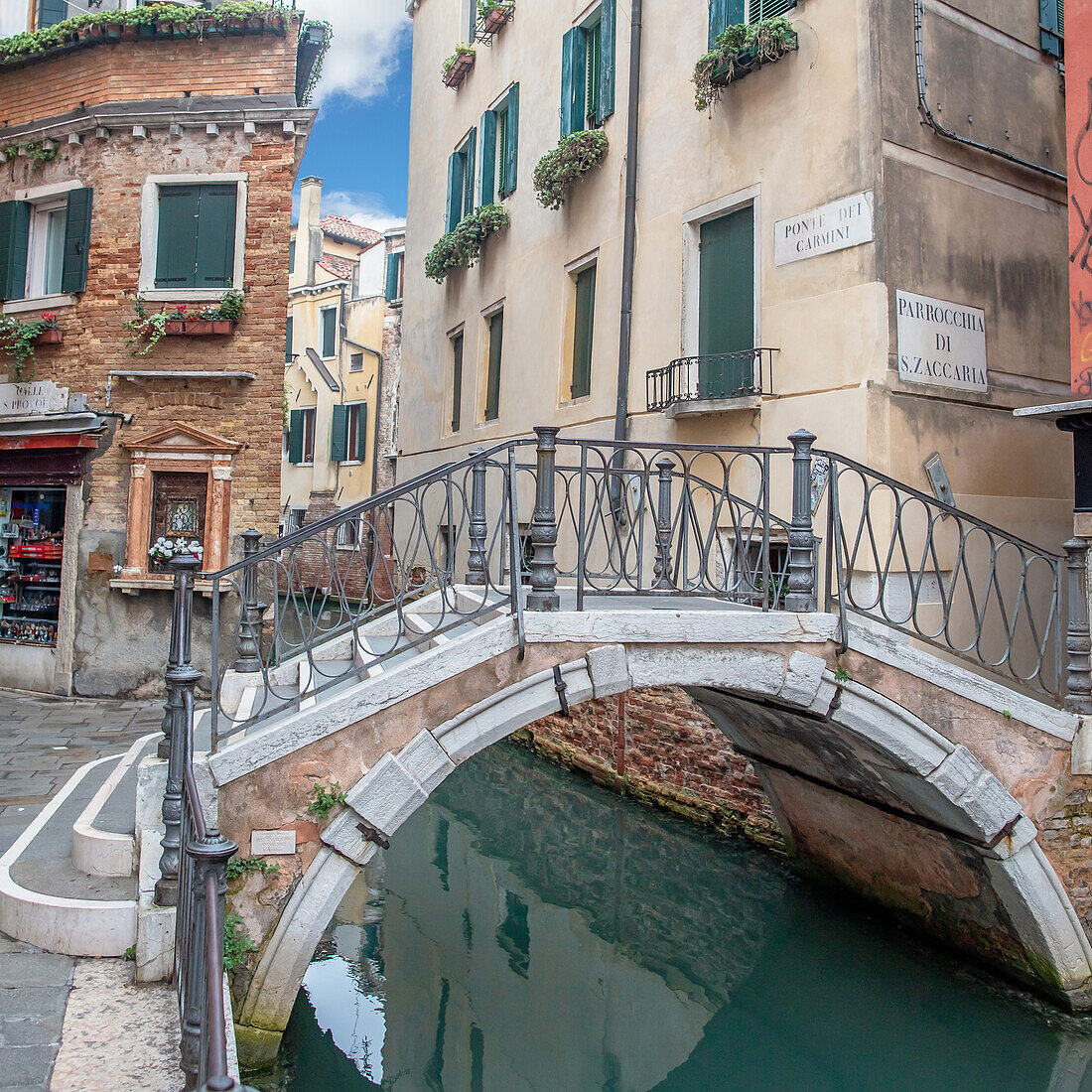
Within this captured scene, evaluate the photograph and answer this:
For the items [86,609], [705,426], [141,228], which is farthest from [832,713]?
[141,228]

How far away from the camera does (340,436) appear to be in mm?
23703

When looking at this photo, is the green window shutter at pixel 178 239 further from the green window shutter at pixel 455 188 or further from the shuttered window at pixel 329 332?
the shuttered window at pixel 329 332

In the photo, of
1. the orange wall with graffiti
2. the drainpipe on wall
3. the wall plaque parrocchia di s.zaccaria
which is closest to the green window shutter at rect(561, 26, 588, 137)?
the drainpipe on wall

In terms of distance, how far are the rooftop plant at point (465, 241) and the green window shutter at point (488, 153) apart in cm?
34

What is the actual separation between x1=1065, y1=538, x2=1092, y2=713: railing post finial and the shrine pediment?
778 centimetres

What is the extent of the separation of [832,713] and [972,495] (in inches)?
105

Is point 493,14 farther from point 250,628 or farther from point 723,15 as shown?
point 250,628

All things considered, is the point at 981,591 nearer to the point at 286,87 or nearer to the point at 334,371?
the point at 286,87

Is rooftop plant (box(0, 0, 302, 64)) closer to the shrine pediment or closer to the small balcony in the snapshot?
the shrine pediment

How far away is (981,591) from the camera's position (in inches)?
275

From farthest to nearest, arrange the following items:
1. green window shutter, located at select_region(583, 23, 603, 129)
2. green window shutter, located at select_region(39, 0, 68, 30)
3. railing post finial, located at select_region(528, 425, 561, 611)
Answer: green window shutter, located at select_region(39, 0, 68, 30) → green window shutter, located at select_region(583, 23, 603, 129) → railing post finial, located at select_region(528, 425, 561, 611)

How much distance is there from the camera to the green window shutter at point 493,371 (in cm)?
1195

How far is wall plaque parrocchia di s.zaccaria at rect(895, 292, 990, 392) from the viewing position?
21.7 feet

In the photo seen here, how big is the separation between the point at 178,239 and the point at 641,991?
8571 mm
